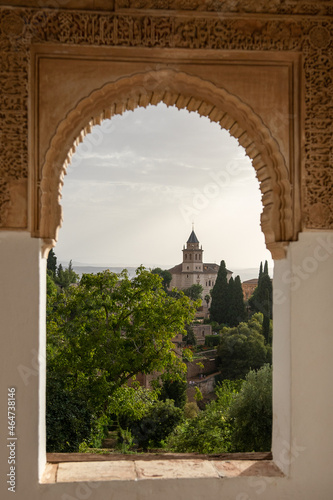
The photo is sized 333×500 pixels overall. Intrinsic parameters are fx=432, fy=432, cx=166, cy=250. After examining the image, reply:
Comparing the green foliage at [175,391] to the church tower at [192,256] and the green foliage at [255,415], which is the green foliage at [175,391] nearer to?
the green foliage at [255,415]

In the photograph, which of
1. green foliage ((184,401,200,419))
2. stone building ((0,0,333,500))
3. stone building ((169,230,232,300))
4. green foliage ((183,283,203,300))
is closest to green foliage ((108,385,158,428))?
green foliage ((184,401,200,419))

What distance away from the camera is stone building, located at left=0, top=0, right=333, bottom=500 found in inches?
98.7

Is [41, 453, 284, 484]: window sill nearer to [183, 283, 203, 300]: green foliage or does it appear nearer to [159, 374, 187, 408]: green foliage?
[159, 374, 187, 408]: green foliage

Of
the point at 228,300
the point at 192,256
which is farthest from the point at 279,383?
the point at 192,256

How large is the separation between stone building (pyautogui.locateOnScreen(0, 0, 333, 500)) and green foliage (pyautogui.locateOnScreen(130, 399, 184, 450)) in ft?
37.3

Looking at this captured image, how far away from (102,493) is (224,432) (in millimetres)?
7813

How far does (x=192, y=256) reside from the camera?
47219 millimetres

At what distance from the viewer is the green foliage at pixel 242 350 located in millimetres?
20516

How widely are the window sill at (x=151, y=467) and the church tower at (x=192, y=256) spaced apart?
44.2 metres

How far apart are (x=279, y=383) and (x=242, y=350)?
64.5 ft

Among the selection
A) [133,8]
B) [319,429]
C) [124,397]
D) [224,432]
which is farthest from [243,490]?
[124,397]

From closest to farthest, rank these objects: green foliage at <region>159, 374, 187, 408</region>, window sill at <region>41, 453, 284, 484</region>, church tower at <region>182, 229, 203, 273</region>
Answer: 1. window sill at <region>41, 453, 284, 484</region>
2. green foliage at <region>159, 374, 187, 408</region>
3. church tower at <region>182, 229, 203, 273</region>

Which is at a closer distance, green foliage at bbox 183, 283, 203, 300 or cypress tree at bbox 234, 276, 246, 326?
cypress tree at bbox 234, 276, 246, 326

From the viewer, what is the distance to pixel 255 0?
2.66 meters
